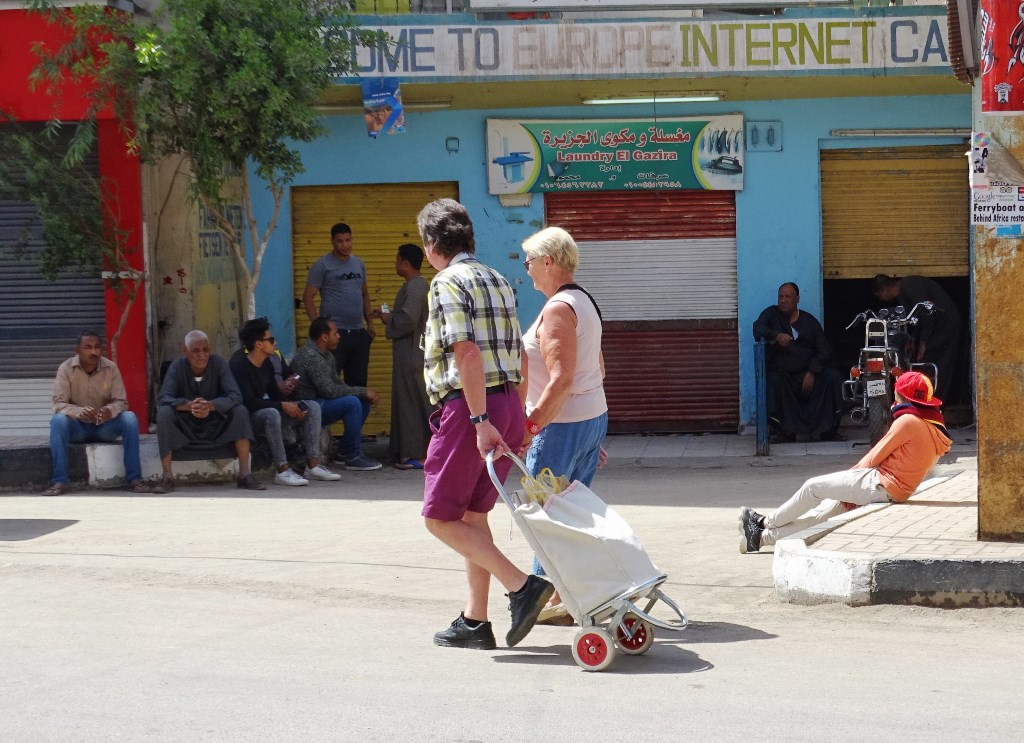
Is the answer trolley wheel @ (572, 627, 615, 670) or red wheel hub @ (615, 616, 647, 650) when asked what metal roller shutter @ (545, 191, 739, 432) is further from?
trolley wheel @ (572, 627, 615, 670)

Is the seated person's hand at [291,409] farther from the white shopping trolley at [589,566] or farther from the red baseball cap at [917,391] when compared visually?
the white shopping trolley at [589,566]

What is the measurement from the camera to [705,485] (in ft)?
35.8

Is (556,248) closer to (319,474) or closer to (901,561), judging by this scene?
(901,561)

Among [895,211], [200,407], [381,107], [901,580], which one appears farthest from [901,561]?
[895,211]

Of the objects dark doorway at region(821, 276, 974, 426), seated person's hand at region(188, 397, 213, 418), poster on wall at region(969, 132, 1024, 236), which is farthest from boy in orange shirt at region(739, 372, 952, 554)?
dark doorway at region(821, 276, 974, 426)

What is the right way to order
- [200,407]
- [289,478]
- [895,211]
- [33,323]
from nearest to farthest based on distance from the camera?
[200,407], [289,478], [33,323], [895,211]

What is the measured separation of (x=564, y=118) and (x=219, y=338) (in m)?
3.93

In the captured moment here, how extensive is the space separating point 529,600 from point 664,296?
8.51 meters

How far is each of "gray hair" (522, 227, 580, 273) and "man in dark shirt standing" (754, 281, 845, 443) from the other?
23.9 ft

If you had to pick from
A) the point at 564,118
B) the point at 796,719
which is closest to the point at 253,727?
the point at 796,719

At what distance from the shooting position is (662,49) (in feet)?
40.8

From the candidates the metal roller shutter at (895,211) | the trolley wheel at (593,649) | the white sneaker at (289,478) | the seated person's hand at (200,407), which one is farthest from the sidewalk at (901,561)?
the metal roller shutter at (895,211)

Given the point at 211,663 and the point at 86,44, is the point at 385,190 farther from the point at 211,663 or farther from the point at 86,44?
the point at 211,663

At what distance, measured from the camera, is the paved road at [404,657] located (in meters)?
4.82
